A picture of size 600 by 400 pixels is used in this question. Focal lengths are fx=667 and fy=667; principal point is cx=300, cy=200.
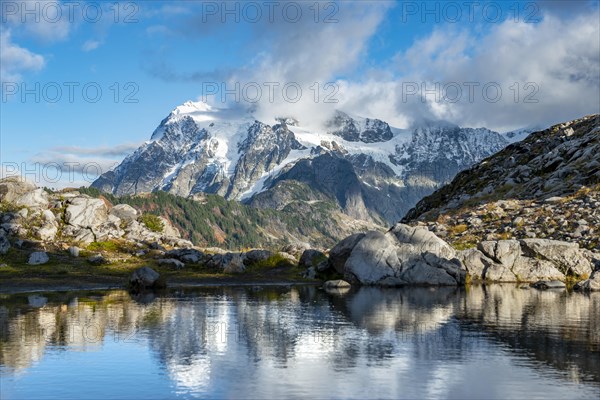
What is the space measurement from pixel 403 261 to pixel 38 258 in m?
58.4

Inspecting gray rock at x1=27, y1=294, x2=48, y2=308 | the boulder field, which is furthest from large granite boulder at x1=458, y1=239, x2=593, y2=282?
gray rock at x1=27, y1=294, x2=48, y2=308

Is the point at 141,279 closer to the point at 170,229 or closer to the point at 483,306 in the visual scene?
the point at 483,306

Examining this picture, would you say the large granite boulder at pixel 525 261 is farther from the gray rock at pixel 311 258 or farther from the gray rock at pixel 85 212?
the gray rock at pixel 85 212

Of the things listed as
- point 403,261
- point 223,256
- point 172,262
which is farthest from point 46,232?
point 403,261

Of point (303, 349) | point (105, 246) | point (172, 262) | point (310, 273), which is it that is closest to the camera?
point (303, 349)

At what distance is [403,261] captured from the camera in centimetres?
8969

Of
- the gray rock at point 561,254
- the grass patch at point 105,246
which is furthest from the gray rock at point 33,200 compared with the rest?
the gray rock at point 561,254

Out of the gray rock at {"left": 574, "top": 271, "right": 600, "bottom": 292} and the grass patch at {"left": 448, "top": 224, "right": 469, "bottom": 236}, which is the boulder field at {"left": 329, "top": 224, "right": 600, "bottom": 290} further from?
the grass patch at {"left": 448, "top": 224, "right": 469, "bottom": 236}

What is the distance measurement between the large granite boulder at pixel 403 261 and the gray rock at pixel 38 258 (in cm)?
4927

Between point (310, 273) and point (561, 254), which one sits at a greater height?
point (561, 254)

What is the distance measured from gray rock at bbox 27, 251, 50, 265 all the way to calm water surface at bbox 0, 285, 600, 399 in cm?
4017

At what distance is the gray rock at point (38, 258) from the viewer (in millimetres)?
106044

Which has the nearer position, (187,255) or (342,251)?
(342,251)

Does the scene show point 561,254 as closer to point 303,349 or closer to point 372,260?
point 372,260
